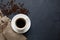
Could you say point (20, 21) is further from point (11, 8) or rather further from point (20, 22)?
point (11, 8)

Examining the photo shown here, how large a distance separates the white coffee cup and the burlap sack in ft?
0.21

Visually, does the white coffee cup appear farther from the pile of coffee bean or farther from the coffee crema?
the pile of coffee bean

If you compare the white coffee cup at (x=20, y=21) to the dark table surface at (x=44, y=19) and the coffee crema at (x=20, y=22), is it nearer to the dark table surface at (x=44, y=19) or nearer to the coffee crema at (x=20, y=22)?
the coffee crema at (x=20, y=22)

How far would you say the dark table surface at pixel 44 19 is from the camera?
1.36 m

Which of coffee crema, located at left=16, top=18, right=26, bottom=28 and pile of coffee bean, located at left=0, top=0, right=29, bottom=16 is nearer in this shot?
coffee crema, located at left=16, top=18, right=26, bottom=28

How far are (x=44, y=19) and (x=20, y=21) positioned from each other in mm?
238

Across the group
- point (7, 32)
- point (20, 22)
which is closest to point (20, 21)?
point (20, 22)

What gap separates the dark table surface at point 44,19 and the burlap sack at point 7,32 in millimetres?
82

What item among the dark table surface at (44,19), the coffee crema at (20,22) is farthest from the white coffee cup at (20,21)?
the dark table surface at (44,19)

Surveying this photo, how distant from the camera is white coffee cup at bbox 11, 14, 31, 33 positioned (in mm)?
1254

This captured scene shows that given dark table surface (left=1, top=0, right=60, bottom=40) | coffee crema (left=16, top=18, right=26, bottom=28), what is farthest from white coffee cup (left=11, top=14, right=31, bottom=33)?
dark table surface (left=1, top=0, right=60, bottom=40)

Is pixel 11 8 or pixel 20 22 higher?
pixel 11 8

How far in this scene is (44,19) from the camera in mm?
1389

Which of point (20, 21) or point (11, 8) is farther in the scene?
point (11, 8)
